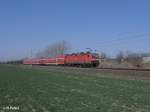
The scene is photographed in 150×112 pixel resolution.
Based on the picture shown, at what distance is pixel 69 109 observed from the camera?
1233cm

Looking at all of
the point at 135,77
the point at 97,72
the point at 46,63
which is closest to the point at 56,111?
the point at 135,77

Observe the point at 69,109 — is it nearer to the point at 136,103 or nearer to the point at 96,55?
the point at 136,103

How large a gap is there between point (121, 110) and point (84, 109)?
1.45 metres

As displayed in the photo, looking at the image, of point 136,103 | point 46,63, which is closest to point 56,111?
point 136,103

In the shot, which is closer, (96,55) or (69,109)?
(69,109)

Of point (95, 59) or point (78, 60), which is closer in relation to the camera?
point (95, 59)

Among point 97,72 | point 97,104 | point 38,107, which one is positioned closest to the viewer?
point 38,107

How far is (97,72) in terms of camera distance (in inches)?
1658

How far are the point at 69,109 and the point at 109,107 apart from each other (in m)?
1.79

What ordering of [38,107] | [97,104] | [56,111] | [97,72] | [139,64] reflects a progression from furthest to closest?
1. [139,64]
2. [97,72]
3. [97,104]
4. [38,107]
5. [56,111]

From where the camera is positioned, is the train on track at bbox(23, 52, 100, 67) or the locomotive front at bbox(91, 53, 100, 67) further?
the train on track at bbox(23, 52, 100, 67)

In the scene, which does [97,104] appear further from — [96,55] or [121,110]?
[96,55]

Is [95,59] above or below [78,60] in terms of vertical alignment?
above

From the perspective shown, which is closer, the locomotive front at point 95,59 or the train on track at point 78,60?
the locomotive front at point 95,59
